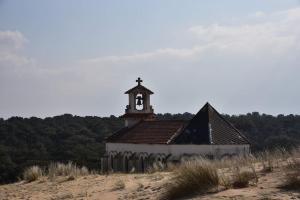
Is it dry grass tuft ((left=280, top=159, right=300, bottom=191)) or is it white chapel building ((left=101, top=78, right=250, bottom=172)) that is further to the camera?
white chapel building ((left=101, top=78, right=250, bottom=172))

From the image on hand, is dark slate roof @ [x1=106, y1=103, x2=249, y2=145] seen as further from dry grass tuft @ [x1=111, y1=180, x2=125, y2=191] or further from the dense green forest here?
dry grass tuft @ [x1=111, y1=180, x2=125, y2=191]

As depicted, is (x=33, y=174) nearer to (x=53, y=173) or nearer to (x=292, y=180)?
(x=53, y=173)

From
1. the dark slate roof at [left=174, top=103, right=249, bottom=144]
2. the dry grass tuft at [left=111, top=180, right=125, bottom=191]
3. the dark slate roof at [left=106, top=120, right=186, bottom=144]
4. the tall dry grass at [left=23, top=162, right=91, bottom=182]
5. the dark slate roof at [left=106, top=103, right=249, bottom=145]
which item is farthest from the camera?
the dark slate roof at [left=106, top=120, right=186, bottom=144]

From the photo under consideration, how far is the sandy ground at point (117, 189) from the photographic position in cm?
1088

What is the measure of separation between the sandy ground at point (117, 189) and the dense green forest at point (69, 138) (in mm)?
24021

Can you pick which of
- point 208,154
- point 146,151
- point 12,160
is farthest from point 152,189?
point 12,160

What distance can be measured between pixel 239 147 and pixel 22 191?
57.2ft

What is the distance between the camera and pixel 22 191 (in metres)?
17.4

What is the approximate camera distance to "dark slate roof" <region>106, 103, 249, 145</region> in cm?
3225

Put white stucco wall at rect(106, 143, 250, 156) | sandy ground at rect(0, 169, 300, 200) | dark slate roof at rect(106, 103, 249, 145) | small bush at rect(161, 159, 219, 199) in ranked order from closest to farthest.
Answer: sandy ground at rect(0, 169, 300, 200) < small bush at rect(161, 159, 219, 199) < white stucco wall at rect(106, 143, 250, 156) < dark slate roof at rect(106, 103, 249, 145)

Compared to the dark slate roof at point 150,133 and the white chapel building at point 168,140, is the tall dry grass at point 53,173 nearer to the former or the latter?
the white chapel building at point 168,140

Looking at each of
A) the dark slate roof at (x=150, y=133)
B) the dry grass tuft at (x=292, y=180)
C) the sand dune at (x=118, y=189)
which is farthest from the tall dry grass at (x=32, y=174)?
the dark slate roof at (x=150, y=133)

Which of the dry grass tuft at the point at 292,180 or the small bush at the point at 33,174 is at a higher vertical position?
the small bush at the point at 33,174

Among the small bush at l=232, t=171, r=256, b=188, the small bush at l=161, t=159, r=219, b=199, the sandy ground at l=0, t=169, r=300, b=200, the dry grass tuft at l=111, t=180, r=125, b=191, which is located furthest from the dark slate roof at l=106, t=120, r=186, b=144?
the small bush at l=232, t=171, r=256, b=188
